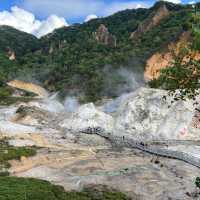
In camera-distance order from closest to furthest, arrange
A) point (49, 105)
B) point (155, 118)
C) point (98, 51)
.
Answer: point (155, 118) < point (49, 105) < point (98, 51)

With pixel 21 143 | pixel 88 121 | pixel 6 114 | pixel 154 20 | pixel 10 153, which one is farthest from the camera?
pixel 154 20

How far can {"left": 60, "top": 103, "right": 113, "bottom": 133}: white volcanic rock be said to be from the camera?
5075 cm

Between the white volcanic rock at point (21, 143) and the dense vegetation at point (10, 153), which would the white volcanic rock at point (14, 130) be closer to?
the white volcanic rock at point (21, 143)

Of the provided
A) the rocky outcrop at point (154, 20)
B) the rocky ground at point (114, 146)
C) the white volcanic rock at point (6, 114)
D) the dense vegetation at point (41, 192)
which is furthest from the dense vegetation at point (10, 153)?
the rocky outcrop at point (154, 20)

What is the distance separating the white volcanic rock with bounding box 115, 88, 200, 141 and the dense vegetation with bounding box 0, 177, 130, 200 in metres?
22.0

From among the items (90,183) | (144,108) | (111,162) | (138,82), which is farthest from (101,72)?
(90,183)

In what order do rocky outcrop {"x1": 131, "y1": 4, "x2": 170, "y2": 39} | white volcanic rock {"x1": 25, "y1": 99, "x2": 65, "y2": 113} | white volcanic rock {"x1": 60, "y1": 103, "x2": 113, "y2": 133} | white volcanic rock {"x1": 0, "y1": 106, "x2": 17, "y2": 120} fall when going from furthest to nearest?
rocky outcrop {"x1": 131, "y1": 4, "x2": 170, "y2": 39}
white volcanic rock {"x1": 25, "y1": 99, "x2": 65, "y2": 113}
white volcanic rock {"x1": 0, "y1": 106, "x2": 17, "y2": 120}
white volcanic rock {"x1": 60, "y1": 103, "x2": 113, "y2": 133}

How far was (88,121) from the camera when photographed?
2067 inches

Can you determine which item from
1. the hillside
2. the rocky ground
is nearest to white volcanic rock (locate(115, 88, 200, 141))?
the rocky ground

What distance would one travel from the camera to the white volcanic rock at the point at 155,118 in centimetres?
4588

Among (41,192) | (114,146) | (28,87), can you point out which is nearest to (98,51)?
(28,87)

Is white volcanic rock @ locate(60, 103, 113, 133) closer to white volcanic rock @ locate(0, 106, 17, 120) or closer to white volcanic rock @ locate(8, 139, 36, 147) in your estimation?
white volcanic rock @ locate(0, 106, 17, 120)

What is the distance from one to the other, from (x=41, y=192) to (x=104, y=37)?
407 ft

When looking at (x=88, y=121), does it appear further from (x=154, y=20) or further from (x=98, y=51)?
(x=154, y=20)
